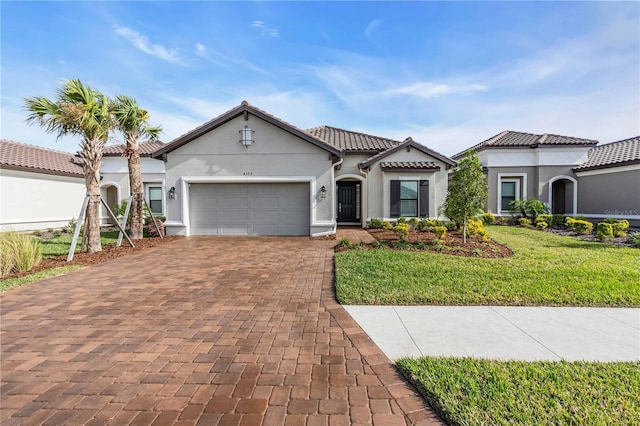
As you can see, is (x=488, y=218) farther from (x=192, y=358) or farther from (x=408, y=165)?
(x=192, y=358)

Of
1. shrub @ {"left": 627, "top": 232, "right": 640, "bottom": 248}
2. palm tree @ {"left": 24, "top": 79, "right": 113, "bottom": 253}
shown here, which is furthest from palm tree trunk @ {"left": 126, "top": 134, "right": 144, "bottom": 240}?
shrub @ {"left": 627, "top": 232, "right": 640, "bottom": 248}

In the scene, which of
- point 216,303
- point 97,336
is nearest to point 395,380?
point 216,303

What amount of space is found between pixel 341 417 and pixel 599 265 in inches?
324

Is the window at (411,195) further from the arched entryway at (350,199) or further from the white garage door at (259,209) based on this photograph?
the white garage door at (259,209)

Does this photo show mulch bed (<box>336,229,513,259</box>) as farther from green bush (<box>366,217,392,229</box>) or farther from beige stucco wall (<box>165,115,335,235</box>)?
beige stucco wall (<box>165,115,335,235</box>)

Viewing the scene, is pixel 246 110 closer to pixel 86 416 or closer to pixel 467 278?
pixel 467 278

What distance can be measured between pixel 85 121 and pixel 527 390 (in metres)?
12.1

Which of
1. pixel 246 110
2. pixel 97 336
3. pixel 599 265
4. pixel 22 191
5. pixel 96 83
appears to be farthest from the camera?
pixel 22 191

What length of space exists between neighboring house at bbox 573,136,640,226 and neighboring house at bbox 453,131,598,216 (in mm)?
500

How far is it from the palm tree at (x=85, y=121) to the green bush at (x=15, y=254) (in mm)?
1988

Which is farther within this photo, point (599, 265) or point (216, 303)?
point (599, 265)

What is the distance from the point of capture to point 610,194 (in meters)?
15.4

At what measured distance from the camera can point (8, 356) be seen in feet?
11.4

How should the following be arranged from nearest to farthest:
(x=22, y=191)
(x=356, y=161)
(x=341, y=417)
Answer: (x=341, y=417)
(x=22, y=191)
(x=356, y=161)
